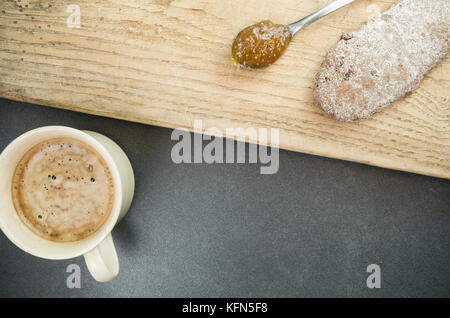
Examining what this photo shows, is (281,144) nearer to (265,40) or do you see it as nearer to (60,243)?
(265,40)

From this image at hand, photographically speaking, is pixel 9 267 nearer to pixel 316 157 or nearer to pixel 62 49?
pixel 62 49

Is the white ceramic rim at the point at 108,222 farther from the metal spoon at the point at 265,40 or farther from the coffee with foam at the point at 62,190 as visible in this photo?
the metal spoon at the point at 265,40

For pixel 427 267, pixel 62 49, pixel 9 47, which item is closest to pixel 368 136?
pixel 427 267

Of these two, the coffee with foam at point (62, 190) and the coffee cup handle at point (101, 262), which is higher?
the coffee with foam at point (62, 190)

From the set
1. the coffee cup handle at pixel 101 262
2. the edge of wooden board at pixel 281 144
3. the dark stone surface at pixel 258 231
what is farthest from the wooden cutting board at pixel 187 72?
the coffee cup handle at pixel 101 262

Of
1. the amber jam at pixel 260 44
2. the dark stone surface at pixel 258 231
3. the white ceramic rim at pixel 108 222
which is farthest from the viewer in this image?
the dark stone surface at pixel 258 231

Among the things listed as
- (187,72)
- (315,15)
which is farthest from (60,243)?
(315,15)
